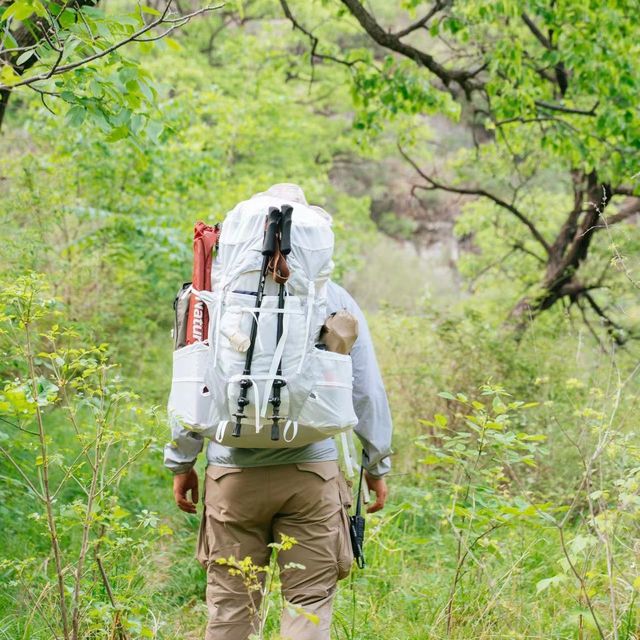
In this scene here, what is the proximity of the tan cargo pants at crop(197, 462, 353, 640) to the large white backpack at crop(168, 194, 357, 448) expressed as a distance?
0.19 m

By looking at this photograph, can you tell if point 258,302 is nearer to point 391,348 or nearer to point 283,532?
point 283,532

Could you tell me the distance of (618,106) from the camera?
719 centimetres

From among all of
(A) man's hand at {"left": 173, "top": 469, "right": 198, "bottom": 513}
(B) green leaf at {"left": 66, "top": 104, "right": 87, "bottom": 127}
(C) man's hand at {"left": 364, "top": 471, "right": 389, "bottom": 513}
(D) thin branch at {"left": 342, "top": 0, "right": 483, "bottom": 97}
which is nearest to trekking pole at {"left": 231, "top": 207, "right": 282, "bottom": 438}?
(A) man's hand at {"left": 173, "top": 469, "right": 198, "bottom": 513}

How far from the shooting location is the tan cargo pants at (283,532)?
2889 mm

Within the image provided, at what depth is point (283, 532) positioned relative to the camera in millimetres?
2941

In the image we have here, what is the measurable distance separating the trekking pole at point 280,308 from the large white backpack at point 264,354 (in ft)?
0.04

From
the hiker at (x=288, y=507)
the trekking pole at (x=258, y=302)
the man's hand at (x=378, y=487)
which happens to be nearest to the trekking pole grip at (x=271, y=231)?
the trekking pole at (x=258, y=302)

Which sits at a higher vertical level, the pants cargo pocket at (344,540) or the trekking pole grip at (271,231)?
the trekking pole grip at (271,231)

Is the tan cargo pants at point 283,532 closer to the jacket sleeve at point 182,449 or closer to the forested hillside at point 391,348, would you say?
the jacket sleeve at point 182,449

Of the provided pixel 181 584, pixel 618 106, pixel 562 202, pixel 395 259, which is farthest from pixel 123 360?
pixel 395 259

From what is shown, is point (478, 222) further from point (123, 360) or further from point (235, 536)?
point (235, 536)

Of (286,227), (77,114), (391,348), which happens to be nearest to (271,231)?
(286,227)

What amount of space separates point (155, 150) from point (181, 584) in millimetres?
4821

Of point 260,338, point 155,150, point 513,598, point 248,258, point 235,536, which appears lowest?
point 513,598
